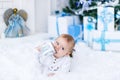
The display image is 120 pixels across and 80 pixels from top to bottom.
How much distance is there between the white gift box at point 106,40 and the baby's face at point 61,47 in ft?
1.54

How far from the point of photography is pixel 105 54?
165 cm

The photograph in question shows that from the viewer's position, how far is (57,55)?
1.37m

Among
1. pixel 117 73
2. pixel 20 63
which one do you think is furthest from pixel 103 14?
pixel 20 63

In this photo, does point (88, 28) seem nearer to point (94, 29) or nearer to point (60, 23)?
point (94, 29)

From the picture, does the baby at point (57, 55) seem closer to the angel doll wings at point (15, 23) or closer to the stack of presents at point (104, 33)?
the stack of presents at point (104, 33)

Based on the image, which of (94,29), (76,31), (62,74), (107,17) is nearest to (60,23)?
(76,31)

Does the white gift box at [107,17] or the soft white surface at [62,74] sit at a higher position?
the white gift box at [107,17]

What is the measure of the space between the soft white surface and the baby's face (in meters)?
0.11

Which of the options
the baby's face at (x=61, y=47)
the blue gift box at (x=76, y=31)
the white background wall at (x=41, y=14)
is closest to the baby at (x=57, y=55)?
the baby's face at (x=61, y=47)

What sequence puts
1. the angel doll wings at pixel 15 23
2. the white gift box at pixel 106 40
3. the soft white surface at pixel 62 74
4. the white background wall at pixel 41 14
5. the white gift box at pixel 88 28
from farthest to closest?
the white background wall at pixel 41 14
the angel doll wings at pixel 15 23
the white gift box at pixel 88 28
the white gift box at pixel 106 40
the soft white surface at pixel 62 74

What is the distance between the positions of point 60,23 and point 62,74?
A: 76 cm

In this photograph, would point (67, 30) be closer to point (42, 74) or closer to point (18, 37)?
point (18, 37)

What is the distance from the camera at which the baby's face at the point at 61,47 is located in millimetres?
1312

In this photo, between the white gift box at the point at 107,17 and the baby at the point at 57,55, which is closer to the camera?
the baby at the point at 57,55
